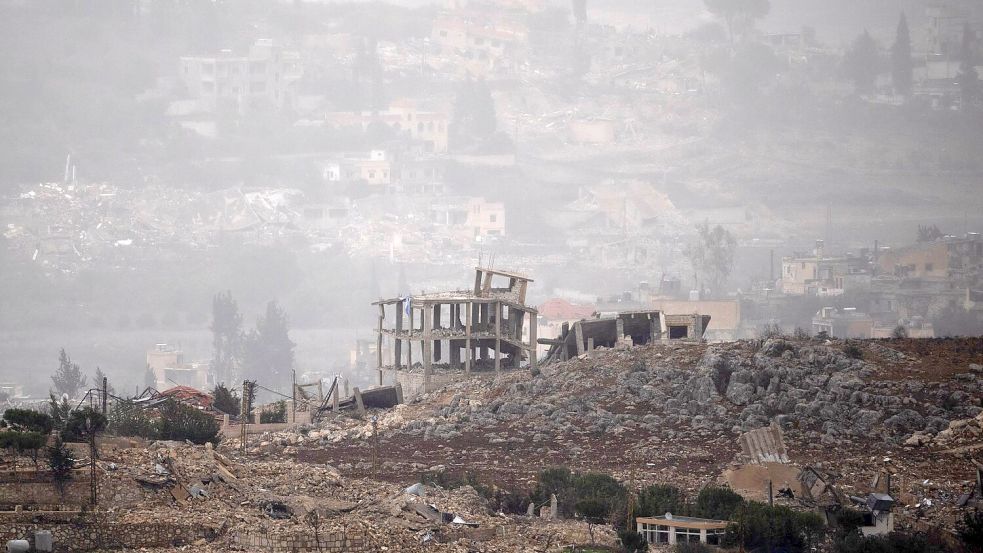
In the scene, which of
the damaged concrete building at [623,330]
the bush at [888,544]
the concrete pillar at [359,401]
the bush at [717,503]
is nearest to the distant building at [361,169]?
the damaged concrete building at [623,330]

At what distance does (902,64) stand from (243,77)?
62485 millimetres

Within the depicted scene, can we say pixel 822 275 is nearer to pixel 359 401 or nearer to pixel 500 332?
pixel 500 332

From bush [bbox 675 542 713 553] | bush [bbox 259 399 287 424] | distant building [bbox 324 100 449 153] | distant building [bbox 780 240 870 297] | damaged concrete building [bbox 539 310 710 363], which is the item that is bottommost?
bush [bbox 675 542 713 553]

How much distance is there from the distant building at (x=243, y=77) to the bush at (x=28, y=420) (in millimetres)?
129318

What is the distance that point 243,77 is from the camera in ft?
494

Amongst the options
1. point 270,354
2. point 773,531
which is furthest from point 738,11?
point 773,531

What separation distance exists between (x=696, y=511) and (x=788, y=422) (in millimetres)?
5706

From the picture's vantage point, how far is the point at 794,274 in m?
98.2

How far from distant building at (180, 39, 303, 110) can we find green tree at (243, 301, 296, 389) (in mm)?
64469

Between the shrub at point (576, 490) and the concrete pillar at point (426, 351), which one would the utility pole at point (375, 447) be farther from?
the concrete pillar at point (426, 351)

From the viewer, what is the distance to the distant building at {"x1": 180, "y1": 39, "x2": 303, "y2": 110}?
492 feet

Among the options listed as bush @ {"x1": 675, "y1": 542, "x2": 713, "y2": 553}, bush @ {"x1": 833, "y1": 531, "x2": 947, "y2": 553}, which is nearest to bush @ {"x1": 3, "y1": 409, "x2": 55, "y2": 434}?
bush @ {"x1": 675, "y1": 542, "x2": 713, "y2": 553}

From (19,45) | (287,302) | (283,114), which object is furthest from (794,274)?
(19,45)

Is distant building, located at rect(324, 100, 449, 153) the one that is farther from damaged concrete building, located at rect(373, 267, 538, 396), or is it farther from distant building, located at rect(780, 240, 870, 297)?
damaged concrete building, located at rect(373, 267, 538, 396)
